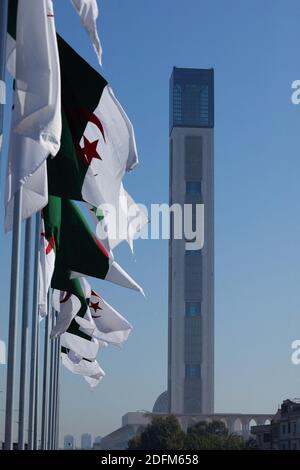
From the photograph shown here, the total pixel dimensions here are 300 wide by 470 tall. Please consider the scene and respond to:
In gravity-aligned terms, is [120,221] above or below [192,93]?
below

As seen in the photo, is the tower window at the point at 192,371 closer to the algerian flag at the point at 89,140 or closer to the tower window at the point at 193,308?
the tower window at the point at 193,308

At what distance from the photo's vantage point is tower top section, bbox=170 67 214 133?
191375 millimetres

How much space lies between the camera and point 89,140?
16703mm

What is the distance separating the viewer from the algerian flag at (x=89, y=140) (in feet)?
52.7

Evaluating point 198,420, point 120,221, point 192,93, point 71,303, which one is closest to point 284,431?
point 198,420

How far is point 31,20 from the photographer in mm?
13617

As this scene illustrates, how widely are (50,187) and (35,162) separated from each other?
3.25 metres

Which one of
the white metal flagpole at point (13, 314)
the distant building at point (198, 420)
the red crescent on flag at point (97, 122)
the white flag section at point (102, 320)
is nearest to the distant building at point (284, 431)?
the distant building at point (198, 420)

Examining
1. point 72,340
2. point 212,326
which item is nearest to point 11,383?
point 72,340

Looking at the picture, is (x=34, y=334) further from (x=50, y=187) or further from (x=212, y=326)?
(x=212, y=326)

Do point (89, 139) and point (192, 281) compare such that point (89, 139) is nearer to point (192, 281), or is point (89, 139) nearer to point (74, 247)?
point (74, 247)

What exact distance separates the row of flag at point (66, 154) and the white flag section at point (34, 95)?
0.01m

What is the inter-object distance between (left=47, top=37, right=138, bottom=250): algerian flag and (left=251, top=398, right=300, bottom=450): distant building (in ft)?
276

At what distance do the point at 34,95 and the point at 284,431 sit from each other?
96799 mm
